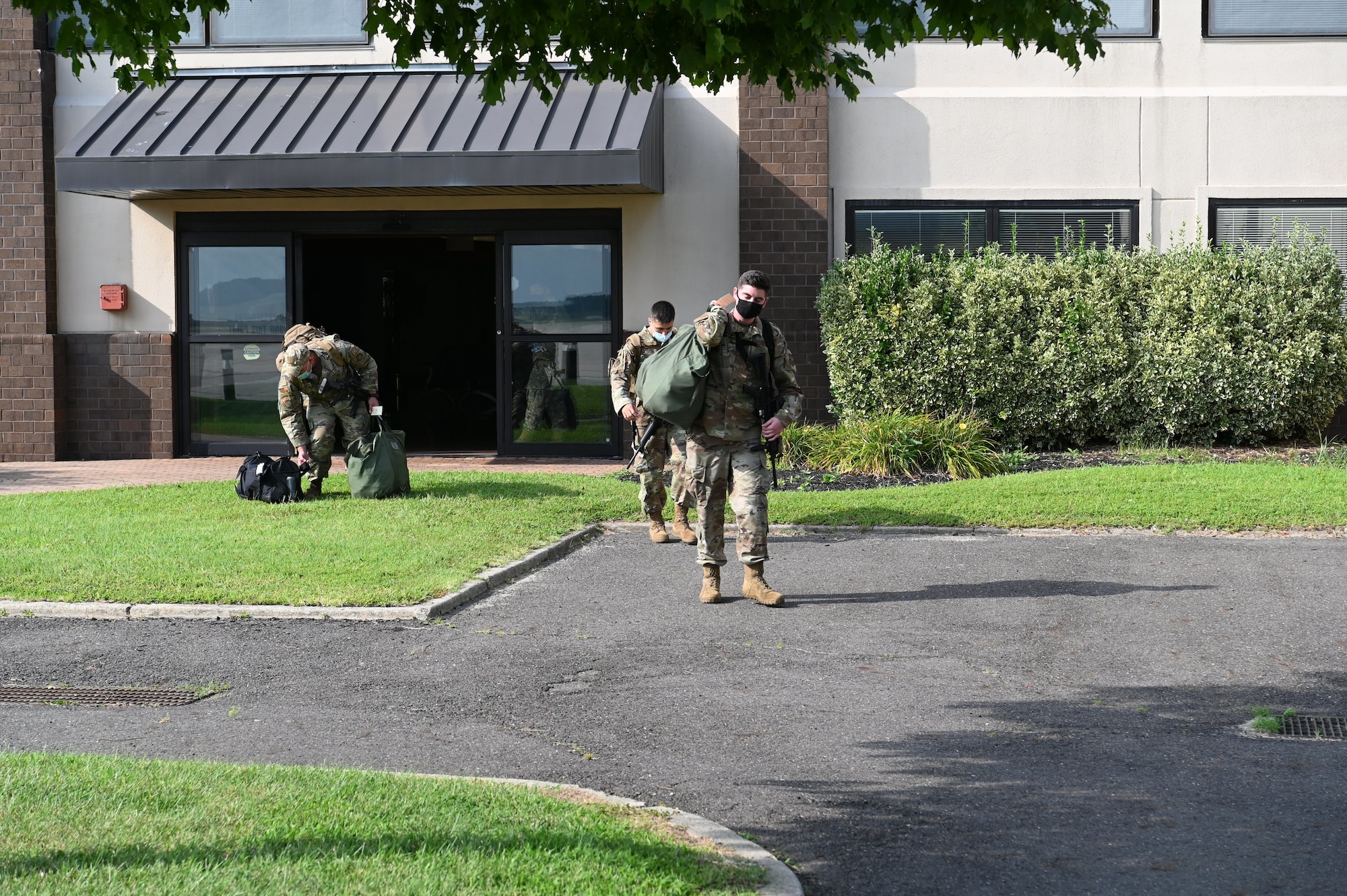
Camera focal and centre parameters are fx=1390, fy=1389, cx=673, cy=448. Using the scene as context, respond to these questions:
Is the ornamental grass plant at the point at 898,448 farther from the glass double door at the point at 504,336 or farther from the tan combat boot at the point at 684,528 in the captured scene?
the tan combat boot at the point at 684,528

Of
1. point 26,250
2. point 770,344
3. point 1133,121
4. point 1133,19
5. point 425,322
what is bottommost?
point 770,344

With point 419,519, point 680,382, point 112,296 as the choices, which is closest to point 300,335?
point 419,519

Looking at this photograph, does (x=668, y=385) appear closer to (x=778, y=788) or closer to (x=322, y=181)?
(x=778, y=788)

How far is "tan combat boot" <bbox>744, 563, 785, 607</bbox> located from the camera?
27.5 feet

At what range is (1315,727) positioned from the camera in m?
5.73

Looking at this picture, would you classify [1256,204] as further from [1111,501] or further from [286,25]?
[286,25]

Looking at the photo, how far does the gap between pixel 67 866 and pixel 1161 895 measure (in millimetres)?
3091

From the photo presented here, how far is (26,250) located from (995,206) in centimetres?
1204

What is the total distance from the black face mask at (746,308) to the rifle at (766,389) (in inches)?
3.6

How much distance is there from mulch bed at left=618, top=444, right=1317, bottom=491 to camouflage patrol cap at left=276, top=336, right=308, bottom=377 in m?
3.66

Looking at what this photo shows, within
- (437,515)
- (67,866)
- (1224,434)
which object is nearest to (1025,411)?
(1224,434)

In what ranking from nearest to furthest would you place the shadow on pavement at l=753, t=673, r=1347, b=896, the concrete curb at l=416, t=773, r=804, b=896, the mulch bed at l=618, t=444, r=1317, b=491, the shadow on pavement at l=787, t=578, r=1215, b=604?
the concrete curb at l=416, t=773, r=804, b=896, the shadow on pavement at l=753, t=673, r=1347, b=896, the shadow on pavement at l=787, t=578, r=1215, b=604, the mulch bed at l=618, t=444, r=1317, b=491

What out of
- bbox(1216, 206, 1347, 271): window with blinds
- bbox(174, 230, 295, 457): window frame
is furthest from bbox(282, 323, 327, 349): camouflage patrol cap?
bbox(1216, 206, 1347, 271): window with blinds

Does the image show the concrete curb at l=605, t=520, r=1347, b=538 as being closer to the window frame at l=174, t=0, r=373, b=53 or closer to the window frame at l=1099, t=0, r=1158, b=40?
the window frame at l=1099, t=0, r=1158, b=40
